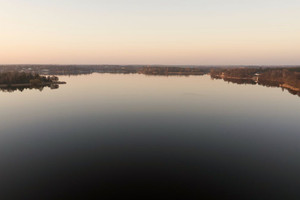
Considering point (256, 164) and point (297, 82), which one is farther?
point (297, 82)

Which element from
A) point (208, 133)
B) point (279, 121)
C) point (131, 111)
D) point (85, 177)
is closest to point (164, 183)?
point (85, 177)

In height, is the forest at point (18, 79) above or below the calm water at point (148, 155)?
above

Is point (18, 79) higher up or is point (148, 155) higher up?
point (18, 79)

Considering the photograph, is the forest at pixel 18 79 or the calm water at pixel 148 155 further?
the forest at pixel 18 79

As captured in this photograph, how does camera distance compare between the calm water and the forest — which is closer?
the calm water

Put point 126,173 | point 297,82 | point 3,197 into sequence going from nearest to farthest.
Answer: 1. point 3,197
2. point 126,173
3. point 297,82

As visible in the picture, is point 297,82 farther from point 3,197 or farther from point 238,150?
point 3,197

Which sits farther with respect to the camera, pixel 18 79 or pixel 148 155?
pixel 18 79

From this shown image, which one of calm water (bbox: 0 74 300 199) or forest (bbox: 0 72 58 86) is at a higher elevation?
forest (bbox: 0 72 58 86)
